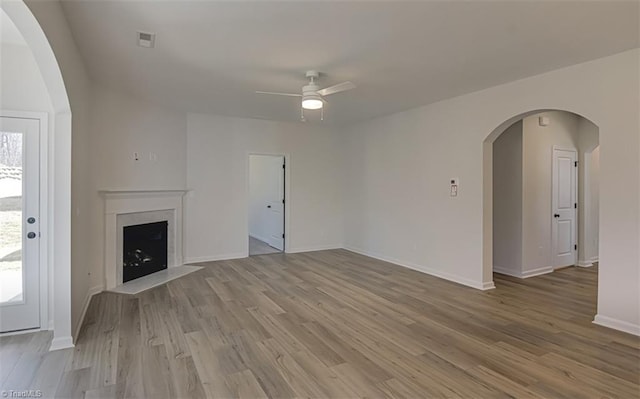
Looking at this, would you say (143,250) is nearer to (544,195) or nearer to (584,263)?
(544,195)

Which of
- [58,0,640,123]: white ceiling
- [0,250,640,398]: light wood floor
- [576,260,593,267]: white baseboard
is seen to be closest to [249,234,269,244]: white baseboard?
[0,250,640,398]: light wood floor

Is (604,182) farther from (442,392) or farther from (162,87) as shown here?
(162,87)

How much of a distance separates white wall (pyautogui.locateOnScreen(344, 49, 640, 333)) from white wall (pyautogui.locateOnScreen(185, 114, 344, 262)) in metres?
0.47

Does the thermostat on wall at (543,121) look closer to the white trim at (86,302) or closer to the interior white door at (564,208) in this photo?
the interior white door at (564,208)

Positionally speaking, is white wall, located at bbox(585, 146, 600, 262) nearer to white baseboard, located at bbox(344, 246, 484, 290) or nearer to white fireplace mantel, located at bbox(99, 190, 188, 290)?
white baseboard, located at bbox(344, 246, 484, 290)

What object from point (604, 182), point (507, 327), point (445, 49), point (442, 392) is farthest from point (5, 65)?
point (604, 182)

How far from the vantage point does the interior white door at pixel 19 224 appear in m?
3.26

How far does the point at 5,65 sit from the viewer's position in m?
3.24

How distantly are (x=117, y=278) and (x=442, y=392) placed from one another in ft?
14.7

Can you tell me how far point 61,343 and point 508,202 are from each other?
5976 millimetres

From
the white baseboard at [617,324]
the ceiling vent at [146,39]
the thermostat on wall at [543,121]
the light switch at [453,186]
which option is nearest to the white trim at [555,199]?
the thermostat on wall at [543,121]

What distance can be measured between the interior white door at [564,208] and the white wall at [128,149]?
20.7ft

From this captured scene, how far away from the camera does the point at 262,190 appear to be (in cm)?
872

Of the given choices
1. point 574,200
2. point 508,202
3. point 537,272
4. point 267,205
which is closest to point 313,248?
point 267,205
